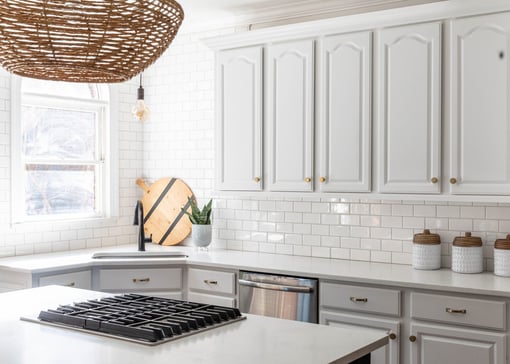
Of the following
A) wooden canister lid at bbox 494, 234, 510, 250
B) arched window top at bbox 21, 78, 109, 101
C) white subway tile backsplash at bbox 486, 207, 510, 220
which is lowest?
wooden canister lid at bbox 494, 234, 510, 250

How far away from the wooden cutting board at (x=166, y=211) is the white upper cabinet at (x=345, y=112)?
1556 millimetres

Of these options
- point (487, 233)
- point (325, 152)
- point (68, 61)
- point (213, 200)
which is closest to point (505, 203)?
point (487, 233)

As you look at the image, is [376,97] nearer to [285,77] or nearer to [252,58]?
[285,77]

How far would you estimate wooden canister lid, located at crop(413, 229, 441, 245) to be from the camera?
13.7ft

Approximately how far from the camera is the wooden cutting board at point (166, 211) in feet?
18.0

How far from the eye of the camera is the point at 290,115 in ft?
14.7

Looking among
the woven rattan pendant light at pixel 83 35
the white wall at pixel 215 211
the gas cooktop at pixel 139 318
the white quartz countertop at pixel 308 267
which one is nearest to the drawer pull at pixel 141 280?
the white quartz countertop at pixel 308 267

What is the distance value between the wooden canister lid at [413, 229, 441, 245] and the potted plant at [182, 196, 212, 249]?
167cm

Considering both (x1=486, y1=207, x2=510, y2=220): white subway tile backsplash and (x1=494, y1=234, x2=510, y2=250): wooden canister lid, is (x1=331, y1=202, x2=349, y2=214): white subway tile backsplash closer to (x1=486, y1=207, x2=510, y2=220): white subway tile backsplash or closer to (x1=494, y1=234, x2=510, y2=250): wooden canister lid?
(x1=486, y1=207, x2=510, y2=220): white subway tile backsplash

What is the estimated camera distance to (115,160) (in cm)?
554

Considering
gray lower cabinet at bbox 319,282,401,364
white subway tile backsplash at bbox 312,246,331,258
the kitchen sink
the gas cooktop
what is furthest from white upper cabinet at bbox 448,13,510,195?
the kitchen sink

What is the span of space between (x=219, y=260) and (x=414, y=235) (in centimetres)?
135

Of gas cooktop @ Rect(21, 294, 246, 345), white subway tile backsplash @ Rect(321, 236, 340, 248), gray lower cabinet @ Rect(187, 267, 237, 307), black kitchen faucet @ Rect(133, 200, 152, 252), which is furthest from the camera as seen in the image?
black kitchen faucet @ Rect(133, 200, 152, 252)

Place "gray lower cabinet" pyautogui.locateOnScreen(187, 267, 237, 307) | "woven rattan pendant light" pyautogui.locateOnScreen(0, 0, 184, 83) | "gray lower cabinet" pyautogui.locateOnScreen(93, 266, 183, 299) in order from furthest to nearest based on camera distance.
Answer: "gray lower cabinet" pyautogui.locateOnScreen(93, 266, 183, 299), "gray lower cabinet" pyautogui.locateOnScreen(187, 267, 237, 307), "woven rattan pendant light" pyautogui.locateOnScreen(0, 0, 184, 83)
